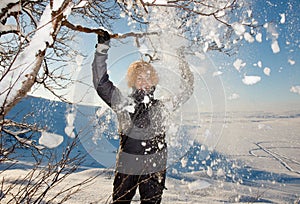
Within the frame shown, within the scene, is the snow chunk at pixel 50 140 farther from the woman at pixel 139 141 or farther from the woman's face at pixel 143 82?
the woman's face at pixel 143 82

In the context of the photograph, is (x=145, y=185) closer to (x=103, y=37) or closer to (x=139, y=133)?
(x=139, y=133)

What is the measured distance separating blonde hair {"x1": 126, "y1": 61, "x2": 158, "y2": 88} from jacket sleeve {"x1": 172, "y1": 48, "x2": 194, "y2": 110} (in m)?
0.26

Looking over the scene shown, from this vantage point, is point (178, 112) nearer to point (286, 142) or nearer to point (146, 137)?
point (146, 137)

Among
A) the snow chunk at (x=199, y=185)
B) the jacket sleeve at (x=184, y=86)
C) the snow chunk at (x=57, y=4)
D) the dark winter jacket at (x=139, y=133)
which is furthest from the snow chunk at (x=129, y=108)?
the snow chunk at (x=199, y=185)

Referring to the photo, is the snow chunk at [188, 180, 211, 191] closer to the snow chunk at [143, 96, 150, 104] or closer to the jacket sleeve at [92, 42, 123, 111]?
the snow chunk at [143, 96, 150, 104]

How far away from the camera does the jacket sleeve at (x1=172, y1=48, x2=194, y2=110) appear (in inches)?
96.9

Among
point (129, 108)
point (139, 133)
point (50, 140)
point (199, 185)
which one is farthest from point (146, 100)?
point (199, 185)

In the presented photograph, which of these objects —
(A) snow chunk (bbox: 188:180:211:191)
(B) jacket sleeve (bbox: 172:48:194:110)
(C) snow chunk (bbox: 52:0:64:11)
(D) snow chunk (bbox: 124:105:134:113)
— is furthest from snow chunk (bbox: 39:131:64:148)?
(A) snow chunk (bbox: 188:180:211:191)

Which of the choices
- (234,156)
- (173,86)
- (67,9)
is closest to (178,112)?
(173,86)

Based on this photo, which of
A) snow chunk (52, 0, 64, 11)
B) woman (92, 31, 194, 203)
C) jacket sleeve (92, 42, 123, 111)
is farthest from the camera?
woman (92, 31, 194, 203)

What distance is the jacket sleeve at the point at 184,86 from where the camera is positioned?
246 centimetres

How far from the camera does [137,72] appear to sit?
2414 mm

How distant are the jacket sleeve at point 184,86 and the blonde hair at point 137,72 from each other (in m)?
0.26

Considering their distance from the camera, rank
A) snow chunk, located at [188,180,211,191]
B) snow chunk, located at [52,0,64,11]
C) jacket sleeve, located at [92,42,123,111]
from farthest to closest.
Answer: snow chunk, located at [188,180,211,191] → jacket sleeve, located at [92,42,123,111] → snow chunk, located at [52,0,64,11]
